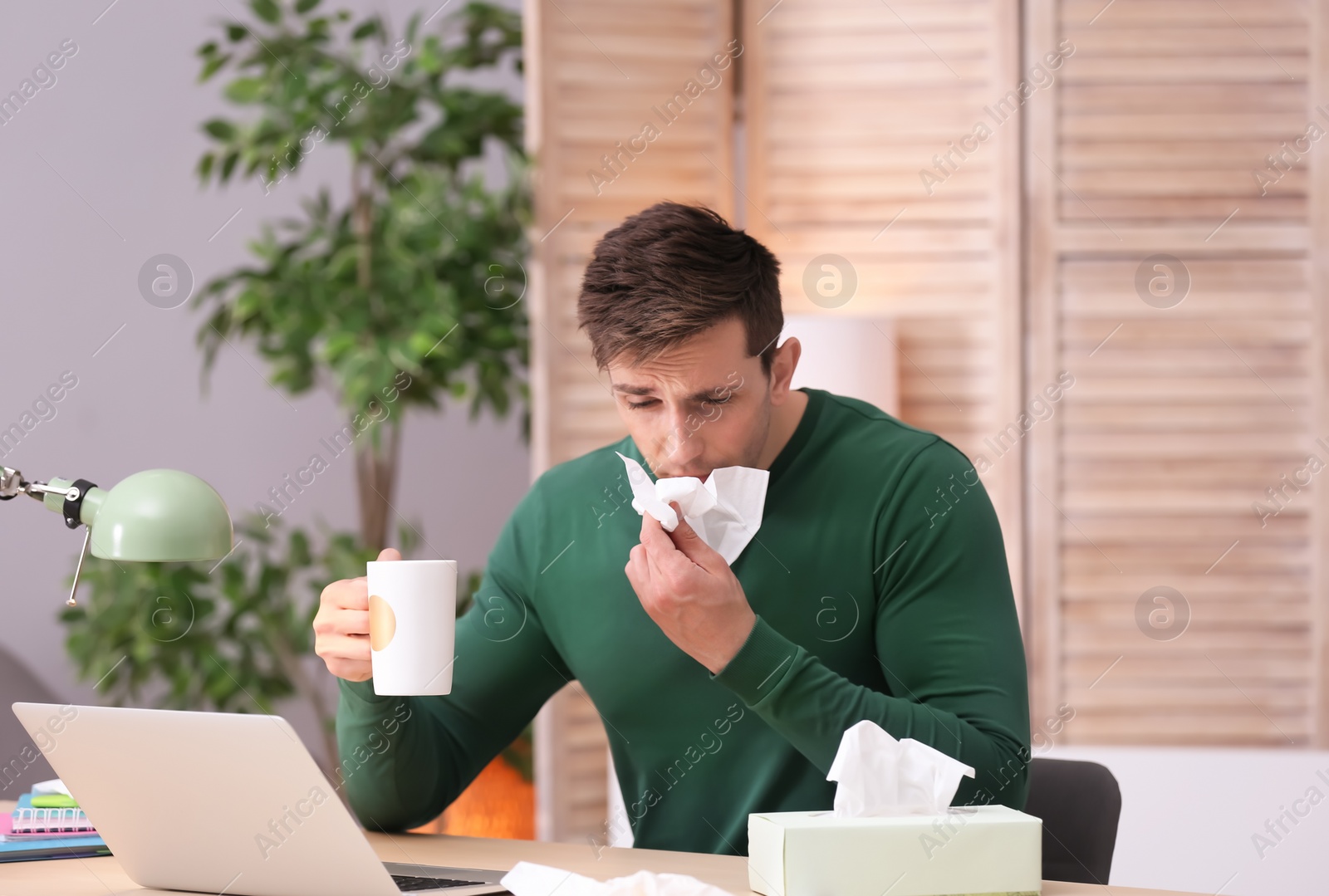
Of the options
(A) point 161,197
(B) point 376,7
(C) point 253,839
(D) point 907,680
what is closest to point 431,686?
(C) point 253,839

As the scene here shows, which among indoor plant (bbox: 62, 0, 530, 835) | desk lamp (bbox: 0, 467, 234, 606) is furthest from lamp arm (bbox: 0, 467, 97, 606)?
indoor plant (bbox: 62, 0, 530, 835)

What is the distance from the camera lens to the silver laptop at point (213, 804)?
35.7 inches

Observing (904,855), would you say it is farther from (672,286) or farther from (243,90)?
(243,90)

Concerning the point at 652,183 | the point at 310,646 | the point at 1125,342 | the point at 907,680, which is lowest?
the point at 310,646

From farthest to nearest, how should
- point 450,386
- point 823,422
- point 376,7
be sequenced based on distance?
point 376,7, point 450,386, point 823,422

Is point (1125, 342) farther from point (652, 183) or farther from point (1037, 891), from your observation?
point (1037, 891)

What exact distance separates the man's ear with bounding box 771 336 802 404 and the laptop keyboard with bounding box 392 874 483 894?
2.06 ft

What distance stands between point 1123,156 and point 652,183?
99cm

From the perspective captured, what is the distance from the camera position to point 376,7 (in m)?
3.40

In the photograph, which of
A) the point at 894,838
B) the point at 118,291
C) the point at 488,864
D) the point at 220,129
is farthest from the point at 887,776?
the point at 118,291

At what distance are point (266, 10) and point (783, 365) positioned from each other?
184 cm

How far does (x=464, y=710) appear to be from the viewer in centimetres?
144

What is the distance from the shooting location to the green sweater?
1.24 metres

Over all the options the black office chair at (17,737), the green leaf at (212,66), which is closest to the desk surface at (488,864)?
the black office chair at (17,737)
